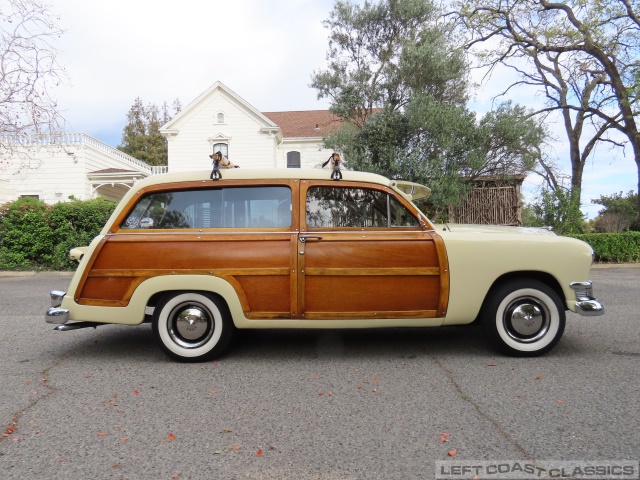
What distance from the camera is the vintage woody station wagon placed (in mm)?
4297

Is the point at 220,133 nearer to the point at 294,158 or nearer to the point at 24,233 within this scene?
the point at 294,158

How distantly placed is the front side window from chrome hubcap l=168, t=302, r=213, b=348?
1366mm

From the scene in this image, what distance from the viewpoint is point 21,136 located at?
1209 centimetres

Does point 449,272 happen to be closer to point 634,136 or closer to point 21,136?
point 21,136

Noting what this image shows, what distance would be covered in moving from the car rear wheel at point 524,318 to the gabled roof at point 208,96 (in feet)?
73.6

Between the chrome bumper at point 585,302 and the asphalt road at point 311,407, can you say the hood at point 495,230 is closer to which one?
the chrome bumper at point 585,302

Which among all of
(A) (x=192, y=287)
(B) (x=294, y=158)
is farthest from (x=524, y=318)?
(B) (x=294, y=158)

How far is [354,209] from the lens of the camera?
4.52m

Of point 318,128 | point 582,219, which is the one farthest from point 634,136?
point 318,128

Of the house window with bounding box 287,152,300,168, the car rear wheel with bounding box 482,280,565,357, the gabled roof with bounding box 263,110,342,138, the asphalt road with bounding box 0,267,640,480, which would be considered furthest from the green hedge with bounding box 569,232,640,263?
the house window with bounding box 287,152,300,168

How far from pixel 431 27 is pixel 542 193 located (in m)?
7.70

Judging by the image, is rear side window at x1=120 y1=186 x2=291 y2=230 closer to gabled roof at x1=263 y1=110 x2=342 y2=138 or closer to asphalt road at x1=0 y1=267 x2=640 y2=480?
asphalt road at x1=0 y1=267 x2=640 y2=480

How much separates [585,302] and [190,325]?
3796mm

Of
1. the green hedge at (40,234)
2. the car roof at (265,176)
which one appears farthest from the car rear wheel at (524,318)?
the green hedge at (40,234)
